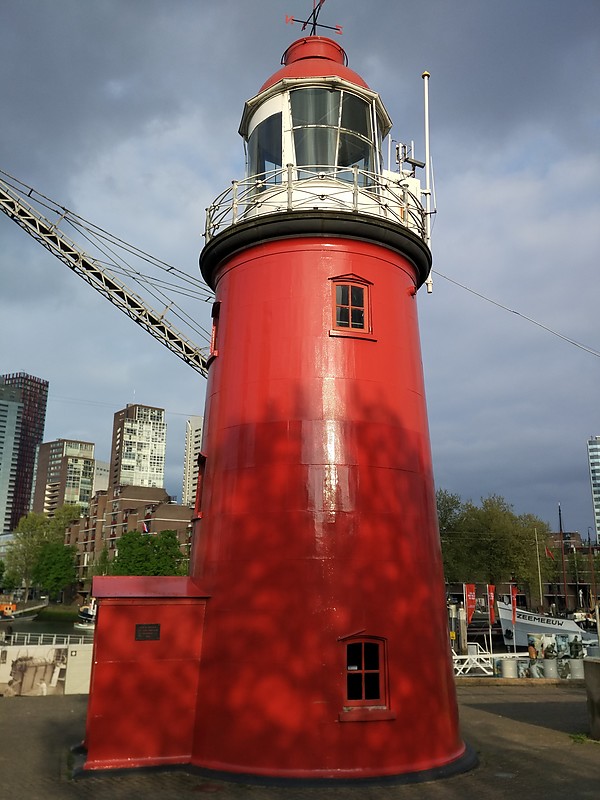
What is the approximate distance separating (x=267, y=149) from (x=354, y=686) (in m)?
10.8

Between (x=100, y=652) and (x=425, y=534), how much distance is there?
6225 mm

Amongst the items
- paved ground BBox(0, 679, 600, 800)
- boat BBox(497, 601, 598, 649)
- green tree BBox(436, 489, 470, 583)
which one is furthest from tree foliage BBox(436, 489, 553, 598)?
paved ground BBox(0, 679, 600, 800)

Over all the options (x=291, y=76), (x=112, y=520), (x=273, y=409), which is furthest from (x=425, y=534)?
(x=112, y=520)

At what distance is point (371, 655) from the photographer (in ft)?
38.1

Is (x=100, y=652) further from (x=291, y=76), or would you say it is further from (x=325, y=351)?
(x=291, y=76)

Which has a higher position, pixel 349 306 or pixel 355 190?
pixel 355 190

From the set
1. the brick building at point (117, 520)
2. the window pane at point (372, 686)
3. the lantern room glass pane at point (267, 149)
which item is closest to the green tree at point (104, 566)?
the brick building at point (117, 520)

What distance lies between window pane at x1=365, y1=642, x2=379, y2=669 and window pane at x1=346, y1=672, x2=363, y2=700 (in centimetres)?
23

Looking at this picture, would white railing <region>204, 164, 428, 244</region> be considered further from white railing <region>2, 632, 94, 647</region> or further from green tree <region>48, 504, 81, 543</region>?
green tree <region>48, 504, 81, 543</region>

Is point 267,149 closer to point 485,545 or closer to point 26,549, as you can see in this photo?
point 485,545

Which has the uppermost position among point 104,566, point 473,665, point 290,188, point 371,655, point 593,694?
point 290,188

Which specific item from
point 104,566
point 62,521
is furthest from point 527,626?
point 62,521

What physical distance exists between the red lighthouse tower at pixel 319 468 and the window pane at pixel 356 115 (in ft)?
0.10

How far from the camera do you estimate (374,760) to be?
11.0m
